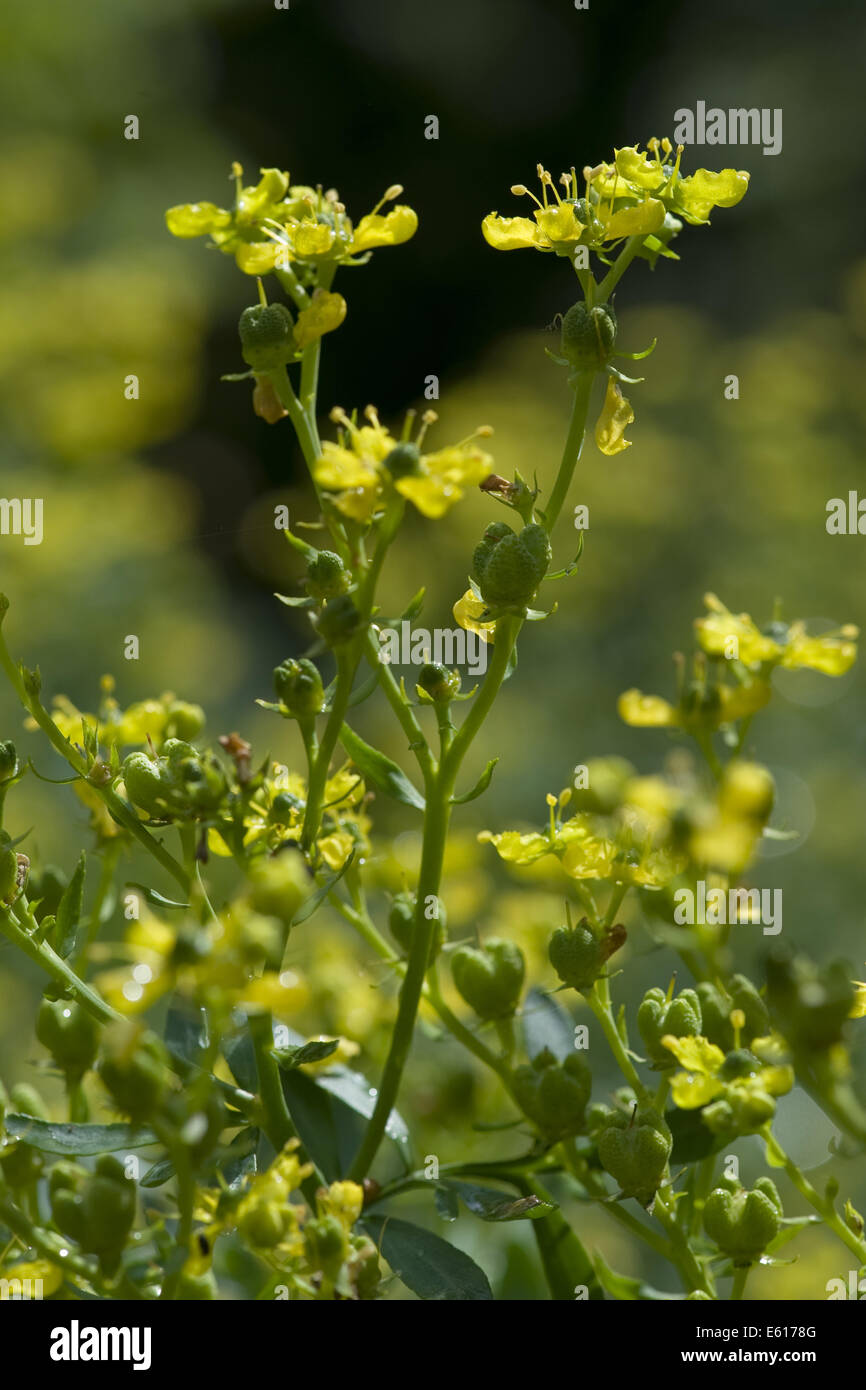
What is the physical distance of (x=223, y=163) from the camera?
4.00 m

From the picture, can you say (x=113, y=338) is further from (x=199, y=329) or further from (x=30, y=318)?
(x=199, y=329)

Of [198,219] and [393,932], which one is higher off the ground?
[198,219]

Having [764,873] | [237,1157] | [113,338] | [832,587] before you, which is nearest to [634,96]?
[113,338]

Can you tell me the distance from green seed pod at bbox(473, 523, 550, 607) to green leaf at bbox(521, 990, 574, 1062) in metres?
0.29

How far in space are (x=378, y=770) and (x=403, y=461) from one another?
0.72 feet

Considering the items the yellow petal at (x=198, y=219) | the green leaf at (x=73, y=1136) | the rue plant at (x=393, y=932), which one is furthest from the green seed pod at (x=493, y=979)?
the yellow petal at (x=198, y=219)

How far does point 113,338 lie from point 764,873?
1.89 meters

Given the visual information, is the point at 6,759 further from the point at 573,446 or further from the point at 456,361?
the point at 456,361

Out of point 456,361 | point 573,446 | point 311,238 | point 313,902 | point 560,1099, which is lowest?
point 560,1099

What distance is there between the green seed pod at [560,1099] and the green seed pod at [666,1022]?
0.13 ft

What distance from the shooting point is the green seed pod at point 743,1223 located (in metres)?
0.69

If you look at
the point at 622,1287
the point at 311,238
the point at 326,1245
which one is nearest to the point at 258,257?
the point at 311,238

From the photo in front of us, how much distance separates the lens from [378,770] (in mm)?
796

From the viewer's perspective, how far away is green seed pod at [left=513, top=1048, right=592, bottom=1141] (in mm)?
726
